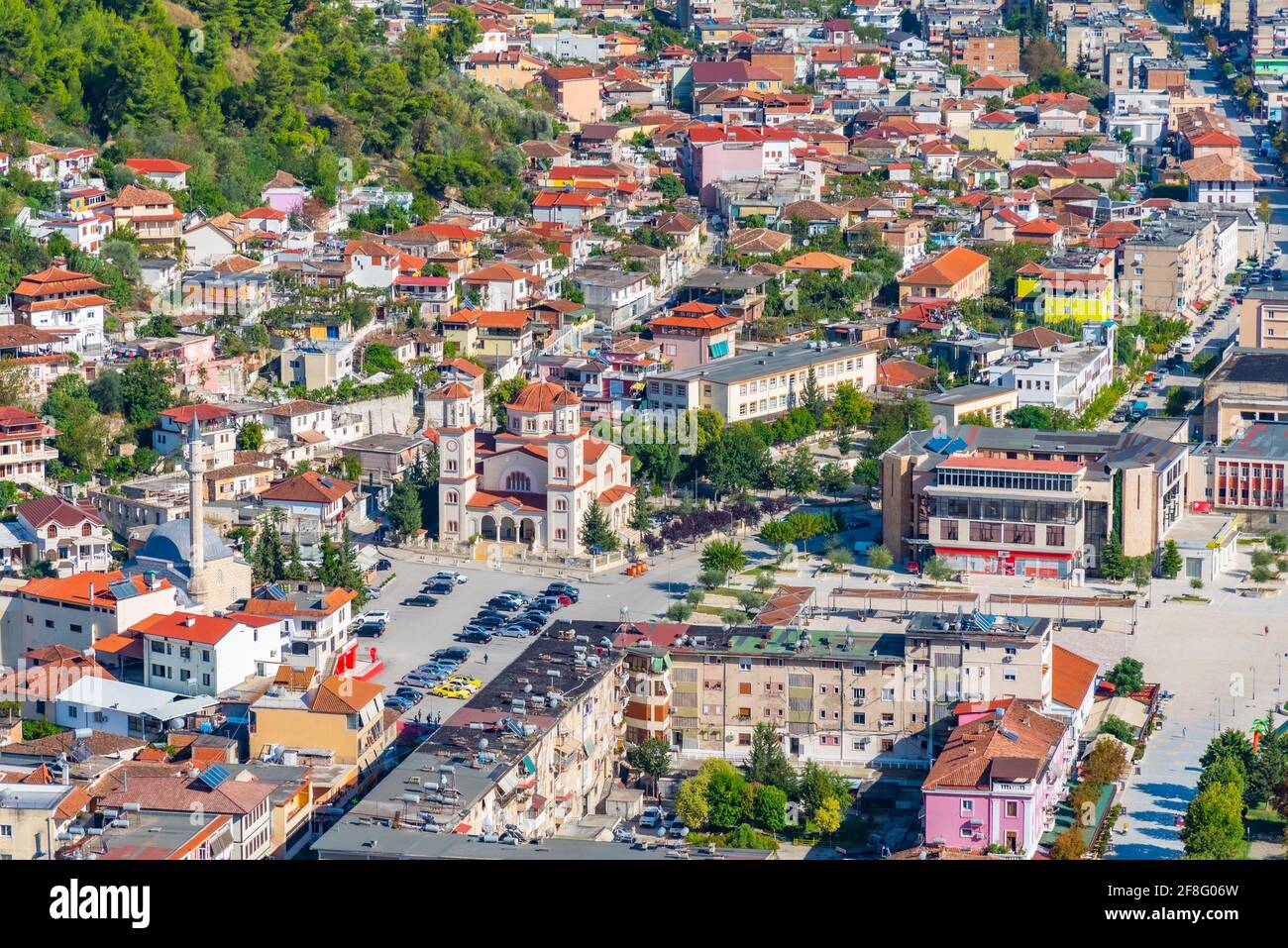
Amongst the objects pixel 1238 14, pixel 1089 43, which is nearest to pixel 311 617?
pixel 1089 43

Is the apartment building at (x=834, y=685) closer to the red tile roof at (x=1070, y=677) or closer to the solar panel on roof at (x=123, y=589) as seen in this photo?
the red tile roof at (x=1070, y=677)

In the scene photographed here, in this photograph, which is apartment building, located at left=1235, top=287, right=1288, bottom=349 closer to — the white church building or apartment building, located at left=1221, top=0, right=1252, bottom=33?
the white church building

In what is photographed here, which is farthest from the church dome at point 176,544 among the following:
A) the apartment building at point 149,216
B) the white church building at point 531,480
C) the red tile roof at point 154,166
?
the red tile roof at point 154,166

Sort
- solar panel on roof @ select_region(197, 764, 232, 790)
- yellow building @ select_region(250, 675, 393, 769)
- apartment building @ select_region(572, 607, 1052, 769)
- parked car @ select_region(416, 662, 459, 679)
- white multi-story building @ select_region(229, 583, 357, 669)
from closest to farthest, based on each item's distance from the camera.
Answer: solar panel on roof @ select_region(197, 764, 232, 790) → yellow building @ select_region(250, 675, 393, 769) → apartment building @ select_region(572, 607, 1052, 769) → white multi-story building @ select_region(229, 583, 357, 669) → parked car @ select_region(416, 662, 459, 679)

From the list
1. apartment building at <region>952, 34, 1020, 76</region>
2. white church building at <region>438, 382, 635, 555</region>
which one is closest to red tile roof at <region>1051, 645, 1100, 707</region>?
white church building at <region>438, 382, 635, 555</region>

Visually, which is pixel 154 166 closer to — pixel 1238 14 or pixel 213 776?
pixel 213 776
